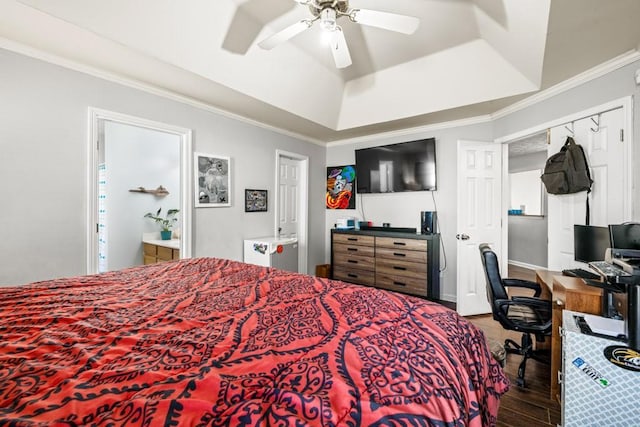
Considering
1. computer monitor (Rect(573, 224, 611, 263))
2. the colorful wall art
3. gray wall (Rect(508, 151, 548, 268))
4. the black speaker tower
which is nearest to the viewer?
computer monitor (Rect(573, 224, 611, 263))

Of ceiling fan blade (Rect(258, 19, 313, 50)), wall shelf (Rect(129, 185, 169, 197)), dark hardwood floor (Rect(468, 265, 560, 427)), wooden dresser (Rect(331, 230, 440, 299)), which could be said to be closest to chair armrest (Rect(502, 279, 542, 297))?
dark hardwood floor (Rect(468, 265, 560, 427))

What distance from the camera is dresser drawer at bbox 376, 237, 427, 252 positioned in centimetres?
366

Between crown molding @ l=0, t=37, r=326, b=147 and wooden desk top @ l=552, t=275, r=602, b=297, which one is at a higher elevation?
crown molding @ l=0, t=37, r=326, b=147

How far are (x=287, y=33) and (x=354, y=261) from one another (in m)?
3.19

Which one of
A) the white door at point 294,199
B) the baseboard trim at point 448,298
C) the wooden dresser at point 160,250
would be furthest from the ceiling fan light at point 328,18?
the baseboard trim at point 448,298

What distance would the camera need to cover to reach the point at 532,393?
76.2 inches

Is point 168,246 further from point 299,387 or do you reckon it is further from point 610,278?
point 610,278

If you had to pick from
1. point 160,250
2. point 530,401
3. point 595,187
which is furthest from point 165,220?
point 595,187

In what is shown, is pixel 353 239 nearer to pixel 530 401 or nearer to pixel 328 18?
pixel 530 401

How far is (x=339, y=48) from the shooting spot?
2.17 m

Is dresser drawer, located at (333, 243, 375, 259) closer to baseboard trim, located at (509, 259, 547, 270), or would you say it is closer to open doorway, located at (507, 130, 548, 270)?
open doorway, located at (507, 130, 548, 270)

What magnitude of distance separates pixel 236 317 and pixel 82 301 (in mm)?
873

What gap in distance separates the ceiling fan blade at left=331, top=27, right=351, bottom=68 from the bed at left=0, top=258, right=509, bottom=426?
6.04 feet

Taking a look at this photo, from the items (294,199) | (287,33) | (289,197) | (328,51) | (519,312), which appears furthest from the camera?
(294,199)
